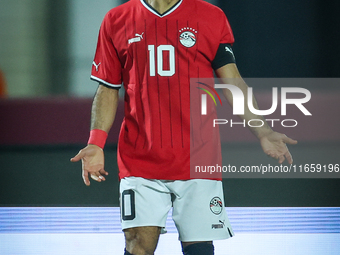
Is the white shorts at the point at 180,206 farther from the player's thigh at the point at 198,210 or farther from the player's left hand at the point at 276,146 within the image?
the player's left hand at the point at 276,146

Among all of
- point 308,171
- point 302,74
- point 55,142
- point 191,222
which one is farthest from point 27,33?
point 191,222

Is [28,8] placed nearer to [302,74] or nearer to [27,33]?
[27,33]

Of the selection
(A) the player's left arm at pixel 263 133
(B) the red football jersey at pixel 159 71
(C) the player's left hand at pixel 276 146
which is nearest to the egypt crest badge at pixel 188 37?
(B) the red football jersey at pixel 159 71

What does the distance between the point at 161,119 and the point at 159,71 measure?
15 centimetres

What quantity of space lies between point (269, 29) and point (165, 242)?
3.01 metres

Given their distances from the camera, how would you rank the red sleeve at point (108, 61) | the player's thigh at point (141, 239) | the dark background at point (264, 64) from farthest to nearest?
the dark background at point (264, 64) < the red sleeve at point (108, 61) < the player's thigh at point (141, 239)

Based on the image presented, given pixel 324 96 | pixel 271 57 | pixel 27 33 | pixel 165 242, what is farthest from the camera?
pixel 27 33

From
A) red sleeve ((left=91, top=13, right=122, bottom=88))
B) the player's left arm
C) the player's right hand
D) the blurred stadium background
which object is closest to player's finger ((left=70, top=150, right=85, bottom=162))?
the player's right hand

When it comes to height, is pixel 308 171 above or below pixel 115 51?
below

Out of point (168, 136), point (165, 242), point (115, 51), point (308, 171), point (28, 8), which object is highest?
point (28, 8)

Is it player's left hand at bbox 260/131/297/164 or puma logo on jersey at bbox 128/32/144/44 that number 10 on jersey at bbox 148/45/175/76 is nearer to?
puma logo on jersey at bbox 128/32/144/44

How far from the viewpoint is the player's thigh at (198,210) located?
1.28m

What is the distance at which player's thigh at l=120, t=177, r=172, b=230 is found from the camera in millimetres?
1266

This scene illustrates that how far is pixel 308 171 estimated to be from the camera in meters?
4.47
